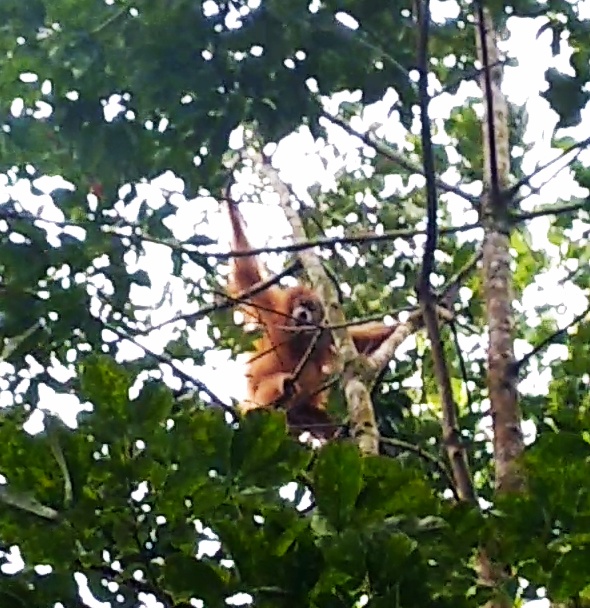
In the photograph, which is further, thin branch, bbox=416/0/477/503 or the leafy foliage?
thin branch, bbox=416/0/477/503

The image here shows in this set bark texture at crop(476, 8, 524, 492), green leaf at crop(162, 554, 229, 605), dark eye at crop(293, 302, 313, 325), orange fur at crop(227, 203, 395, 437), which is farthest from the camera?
dark eye at crop(293, 302, 313, 325)

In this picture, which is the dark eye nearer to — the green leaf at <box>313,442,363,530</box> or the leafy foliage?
the leafy foliage

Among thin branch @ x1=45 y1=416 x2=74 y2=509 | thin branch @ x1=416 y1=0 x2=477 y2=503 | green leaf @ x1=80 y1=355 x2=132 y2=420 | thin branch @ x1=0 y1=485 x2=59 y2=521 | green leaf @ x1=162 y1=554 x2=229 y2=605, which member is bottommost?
green leaf @ x1=162 y1=554 x2=229 y2=605

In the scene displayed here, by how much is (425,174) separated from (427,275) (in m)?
0.21

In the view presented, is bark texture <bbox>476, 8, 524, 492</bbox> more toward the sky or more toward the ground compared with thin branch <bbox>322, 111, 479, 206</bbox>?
more toward the ground

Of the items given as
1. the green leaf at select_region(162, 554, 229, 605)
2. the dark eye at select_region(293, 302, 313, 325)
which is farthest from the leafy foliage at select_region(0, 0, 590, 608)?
the dark eye at select_region(293, 302, 313, 325)

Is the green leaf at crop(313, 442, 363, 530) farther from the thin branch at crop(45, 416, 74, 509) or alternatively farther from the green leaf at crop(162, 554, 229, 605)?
the thin branch at crop(45, 416, 74, 509)

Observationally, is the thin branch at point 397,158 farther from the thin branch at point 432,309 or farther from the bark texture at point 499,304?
the thin branch at point 432,309

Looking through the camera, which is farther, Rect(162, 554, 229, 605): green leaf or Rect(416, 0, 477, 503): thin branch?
Rect(416, 0, 477, 503): thin branch

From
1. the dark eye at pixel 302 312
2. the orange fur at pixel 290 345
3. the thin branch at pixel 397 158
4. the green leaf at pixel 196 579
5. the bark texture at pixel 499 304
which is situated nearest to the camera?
the green leaf at pixel 196 579

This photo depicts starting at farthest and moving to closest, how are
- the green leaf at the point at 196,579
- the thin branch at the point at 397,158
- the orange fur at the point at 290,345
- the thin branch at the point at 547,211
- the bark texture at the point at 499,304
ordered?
1. the orange fur at the point at 290,345
2. the thin branch at the point at 397,158
3. the thin branch at the point at 547,211
4. the bark texture at the point at 499,304
5. the green leaf at the point at 196,579

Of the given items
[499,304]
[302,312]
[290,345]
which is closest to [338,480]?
[499,304]

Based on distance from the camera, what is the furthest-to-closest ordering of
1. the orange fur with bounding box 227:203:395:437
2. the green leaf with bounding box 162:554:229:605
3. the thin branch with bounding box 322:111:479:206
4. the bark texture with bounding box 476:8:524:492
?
the orange fur with bounding box 227:203:395:437, the thin branch with bounding box 322:111:479:206, the bark texture with bounding box 476:8:524:492, the green leaf with bounding box 162:554:229:605

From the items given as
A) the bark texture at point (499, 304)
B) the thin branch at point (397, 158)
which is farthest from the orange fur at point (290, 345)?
the bark texture at point (499, 304)
